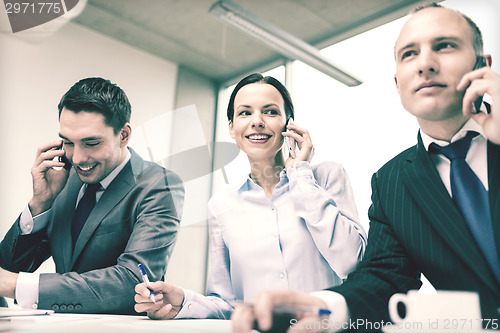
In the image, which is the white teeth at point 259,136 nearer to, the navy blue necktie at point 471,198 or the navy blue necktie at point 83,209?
the navy blue necktie at point 471,198

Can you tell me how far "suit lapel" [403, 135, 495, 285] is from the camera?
742 millimetres

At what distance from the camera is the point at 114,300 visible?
3.72ft

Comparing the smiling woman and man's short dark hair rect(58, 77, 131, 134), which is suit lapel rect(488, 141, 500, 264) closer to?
the smiling woman

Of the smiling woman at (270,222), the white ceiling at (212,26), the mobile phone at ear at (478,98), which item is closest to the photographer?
the mobile phone at ear at (478,98)

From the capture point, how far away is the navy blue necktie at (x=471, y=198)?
75cm

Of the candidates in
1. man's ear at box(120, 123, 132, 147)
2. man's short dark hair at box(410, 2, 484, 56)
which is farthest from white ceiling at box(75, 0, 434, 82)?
man's short dark hair at box(410, 2, 484, 56)

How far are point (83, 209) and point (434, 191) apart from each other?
1.17 metres

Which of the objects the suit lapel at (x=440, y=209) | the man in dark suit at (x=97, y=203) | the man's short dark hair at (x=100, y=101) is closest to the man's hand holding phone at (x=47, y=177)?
the man in dark suit at (x=97, y=203)

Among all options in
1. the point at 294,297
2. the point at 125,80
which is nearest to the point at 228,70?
the point at 125,80

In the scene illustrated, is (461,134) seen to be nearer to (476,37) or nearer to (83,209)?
(476,37)

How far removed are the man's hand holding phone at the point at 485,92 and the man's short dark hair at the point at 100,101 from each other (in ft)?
3.84

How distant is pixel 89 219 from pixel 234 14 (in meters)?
1.38

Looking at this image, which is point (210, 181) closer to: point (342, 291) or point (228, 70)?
point (228, 70)

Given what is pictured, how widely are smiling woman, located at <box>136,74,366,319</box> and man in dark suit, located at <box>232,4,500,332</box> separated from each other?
0.15m
